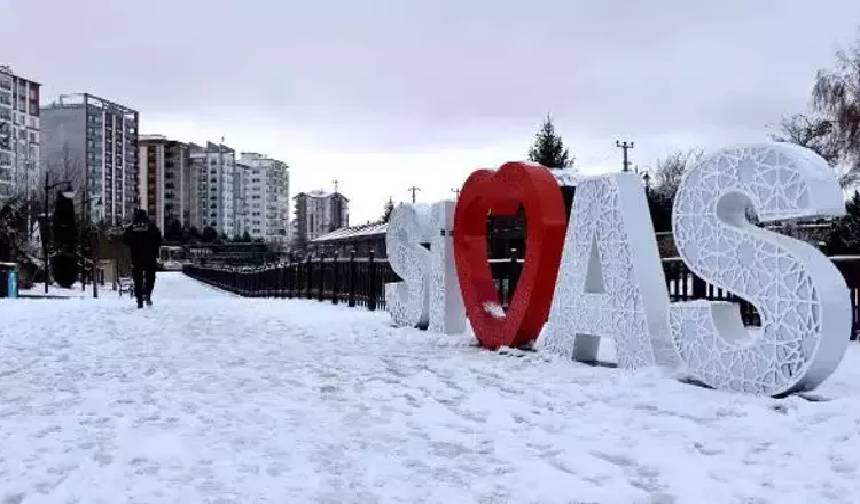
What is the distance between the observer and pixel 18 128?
97125mm

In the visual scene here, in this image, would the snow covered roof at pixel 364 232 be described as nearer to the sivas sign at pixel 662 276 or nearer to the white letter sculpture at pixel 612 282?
the sivas sign at pixel 662 276

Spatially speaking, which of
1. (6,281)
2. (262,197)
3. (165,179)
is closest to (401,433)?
(6,281)

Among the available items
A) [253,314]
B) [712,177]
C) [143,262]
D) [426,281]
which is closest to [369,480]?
[712,177]

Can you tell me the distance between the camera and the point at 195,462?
14.5 feet

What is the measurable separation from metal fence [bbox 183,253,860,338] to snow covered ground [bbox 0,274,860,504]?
110 inches

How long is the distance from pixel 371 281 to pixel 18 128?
93.5m

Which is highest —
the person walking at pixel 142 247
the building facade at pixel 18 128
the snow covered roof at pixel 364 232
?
the building facade at pixel 18 128

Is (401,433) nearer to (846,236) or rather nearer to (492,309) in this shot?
(492,309)

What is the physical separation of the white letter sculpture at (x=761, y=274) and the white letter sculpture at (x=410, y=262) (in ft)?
16.1

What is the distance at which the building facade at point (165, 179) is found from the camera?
132975 mm

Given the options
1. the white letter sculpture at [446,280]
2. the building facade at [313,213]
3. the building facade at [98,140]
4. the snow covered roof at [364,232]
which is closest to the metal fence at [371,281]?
the white letter sculpture at [446,280]

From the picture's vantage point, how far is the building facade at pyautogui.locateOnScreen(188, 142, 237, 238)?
14625 centimetres

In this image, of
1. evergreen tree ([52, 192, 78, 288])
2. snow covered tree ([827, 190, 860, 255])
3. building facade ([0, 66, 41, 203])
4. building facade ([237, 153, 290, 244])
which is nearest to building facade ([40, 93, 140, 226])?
building facade ([0, 66, 41, 203])

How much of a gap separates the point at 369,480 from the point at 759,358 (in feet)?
10.7
